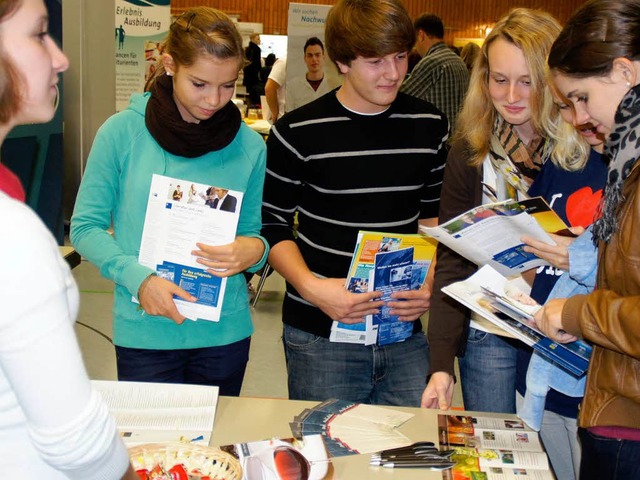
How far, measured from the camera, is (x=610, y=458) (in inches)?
57.1

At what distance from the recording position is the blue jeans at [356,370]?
7.07 feet

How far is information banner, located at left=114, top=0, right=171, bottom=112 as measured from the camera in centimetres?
673

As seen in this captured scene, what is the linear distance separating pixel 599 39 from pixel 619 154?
0.75 ft

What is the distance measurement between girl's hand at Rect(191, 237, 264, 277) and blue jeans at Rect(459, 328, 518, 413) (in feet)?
2.24

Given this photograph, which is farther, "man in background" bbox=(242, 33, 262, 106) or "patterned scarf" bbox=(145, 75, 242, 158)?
"man in background" bbox=(242, 33, 262, 106)

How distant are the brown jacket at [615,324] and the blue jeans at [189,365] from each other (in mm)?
1017

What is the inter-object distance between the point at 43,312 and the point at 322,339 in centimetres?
136

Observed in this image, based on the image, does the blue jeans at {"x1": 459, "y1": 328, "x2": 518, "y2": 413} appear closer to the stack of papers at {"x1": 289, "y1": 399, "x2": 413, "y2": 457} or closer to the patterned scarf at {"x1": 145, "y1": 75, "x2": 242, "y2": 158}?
the stack of papers at {"x1": 289, "y1": 399, "x2": 413, "y2": 457}

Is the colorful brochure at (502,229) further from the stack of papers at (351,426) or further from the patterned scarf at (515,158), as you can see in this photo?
the stack of papers at (351,426)

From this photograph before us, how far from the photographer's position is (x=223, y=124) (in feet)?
6.81

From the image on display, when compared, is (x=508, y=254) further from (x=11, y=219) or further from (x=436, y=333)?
(x=11, y=219)

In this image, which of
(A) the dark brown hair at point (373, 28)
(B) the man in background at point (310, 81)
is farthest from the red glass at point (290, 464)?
(B) the man in background at point (310, 81)

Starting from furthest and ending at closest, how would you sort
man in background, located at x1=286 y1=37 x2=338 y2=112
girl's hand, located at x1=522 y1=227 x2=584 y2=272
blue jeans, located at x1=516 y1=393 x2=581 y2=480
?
man in background, located at x1=286 y1=37 x2=338 y2=112 → blue jeans, located at x1=516 y1=393 x2=581 y2=480 → girl's hand, located at x1=522 y1=227 x2=584 y2=272

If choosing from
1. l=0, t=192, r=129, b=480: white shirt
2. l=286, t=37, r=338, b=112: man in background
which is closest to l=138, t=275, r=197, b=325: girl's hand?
l=0, t=192, r=129, b=480: white shirt
